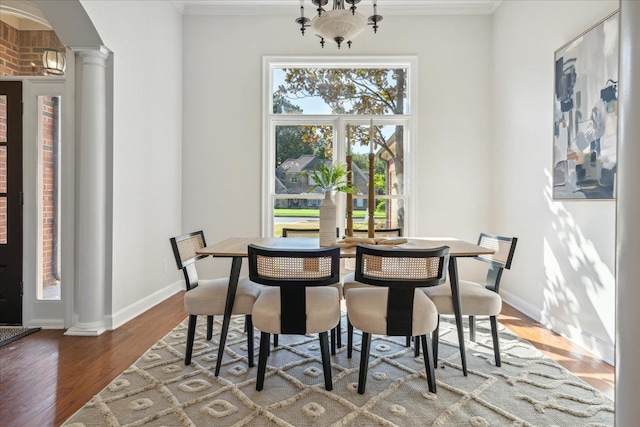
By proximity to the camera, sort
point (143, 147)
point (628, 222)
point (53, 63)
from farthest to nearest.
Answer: point (143, 147) → point (53, 63) → point (628, 222)

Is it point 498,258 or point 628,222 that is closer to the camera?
point 628,222

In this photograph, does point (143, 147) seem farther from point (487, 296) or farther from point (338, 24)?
point (487, 296)

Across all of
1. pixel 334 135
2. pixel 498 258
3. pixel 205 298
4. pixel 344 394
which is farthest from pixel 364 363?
pixel 334 135

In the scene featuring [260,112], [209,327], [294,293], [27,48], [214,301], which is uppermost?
[27,48]

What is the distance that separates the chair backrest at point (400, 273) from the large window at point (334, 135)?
2435 millimetres

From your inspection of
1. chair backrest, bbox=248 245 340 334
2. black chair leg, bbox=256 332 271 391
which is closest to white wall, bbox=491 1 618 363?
chair backrest, bbox=248 245 340 334

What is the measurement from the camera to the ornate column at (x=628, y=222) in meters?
0.91

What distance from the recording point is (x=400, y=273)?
1.80 m

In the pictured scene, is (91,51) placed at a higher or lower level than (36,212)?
higher

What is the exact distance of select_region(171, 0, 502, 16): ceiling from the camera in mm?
4094

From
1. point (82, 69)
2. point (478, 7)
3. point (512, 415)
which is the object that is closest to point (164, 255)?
point (82, 69)

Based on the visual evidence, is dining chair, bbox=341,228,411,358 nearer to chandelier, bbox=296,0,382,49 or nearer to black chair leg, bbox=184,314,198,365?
black chair leg, bbox=184,314,198,365

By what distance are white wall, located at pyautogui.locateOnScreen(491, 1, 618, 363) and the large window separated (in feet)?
3.42

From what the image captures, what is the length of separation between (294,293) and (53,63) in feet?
9.84
